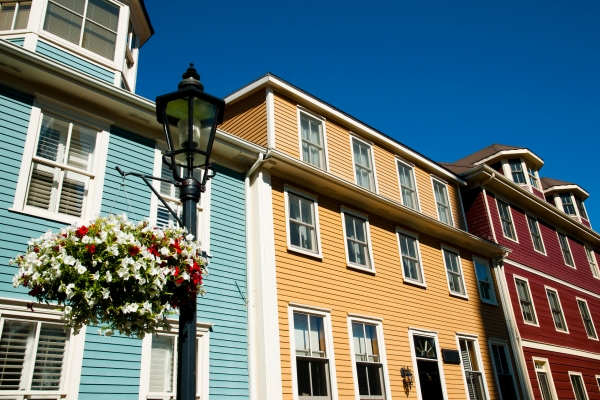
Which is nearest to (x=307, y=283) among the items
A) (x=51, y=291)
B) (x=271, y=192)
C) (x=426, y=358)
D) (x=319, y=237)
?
(x=319, y=237)

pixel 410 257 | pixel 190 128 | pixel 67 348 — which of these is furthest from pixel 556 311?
pixel 190 128

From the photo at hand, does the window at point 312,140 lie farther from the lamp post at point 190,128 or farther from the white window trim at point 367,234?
the lamp post at point 190,128

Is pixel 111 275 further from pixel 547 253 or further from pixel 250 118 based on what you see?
pixel 547 253

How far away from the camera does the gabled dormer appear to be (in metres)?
9.72

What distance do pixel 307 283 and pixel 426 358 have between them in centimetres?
409

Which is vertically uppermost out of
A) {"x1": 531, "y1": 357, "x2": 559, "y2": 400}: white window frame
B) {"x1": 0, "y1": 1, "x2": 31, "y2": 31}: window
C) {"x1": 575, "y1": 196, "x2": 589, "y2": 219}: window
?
{"x1": 575, "y1": 196, "x2": 589, "y2": 219}: window

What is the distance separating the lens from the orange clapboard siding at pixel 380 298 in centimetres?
1102

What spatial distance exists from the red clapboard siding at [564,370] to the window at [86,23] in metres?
14.4

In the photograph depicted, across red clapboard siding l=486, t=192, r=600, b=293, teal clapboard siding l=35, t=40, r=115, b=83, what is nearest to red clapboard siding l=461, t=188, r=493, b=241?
red clapboard siding l=486, t=192, r=600, b=293

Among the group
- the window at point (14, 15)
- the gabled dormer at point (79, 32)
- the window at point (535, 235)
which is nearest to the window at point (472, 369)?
the window at point (535, 235)

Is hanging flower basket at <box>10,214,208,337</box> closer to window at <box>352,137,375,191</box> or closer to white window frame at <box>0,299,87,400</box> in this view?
white window frame at <box>0,299,87,400</box>

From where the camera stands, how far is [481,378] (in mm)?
14641

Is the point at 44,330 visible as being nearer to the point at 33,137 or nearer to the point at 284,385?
the point at 33,137

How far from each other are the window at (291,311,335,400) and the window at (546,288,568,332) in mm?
11664
